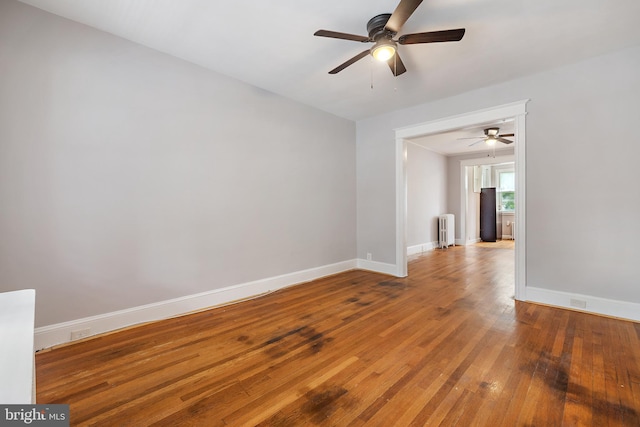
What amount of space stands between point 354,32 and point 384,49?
0.42 m

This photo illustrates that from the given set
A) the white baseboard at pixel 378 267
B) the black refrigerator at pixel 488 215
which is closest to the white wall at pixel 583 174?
the white baseboard at pixel 378 267

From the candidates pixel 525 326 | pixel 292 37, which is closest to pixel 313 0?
pixel 292 37

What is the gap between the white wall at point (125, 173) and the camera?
2.22m

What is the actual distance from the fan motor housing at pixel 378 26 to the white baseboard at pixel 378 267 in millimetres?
3367

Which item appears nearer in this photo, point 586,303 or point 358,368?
point 358,368

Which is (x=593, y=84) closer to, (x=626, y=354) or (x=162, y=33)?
(x=626, y=354)

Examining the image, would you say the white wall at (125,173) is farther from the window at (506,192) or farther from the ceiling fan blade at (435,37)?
the window at (506,192)

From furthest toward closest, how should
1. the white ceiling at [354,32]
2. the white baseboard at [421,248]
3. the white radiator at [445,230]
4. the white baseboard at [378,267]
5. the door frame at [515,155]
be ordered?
the white radiator at [445,230], the white baseboard at [421,248], the white baseboard at [378,267], the door frame at [515,155], the white ceiling at [354,32]

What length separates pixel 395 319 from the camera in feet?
9.34

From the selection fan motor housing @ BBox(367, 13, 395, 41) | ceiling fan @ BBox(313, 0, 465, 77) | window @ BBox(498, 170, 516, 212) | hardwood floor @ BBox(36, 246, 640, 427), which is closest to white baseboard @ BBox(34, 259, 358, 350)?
hardwood floor @ BBox(36, 246, 640, 427)

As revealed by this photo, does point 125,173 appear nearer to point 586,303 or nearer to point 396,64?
point 396,64

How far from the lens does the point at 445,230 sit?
759cm

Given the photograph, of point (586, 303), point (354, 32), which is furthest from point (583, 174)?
point (354, 32)

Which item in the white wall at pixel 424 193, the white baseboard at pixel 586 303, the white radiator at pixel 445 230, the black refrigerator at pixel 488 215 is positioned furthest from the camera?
the black refrigerator at pixel 488 215
